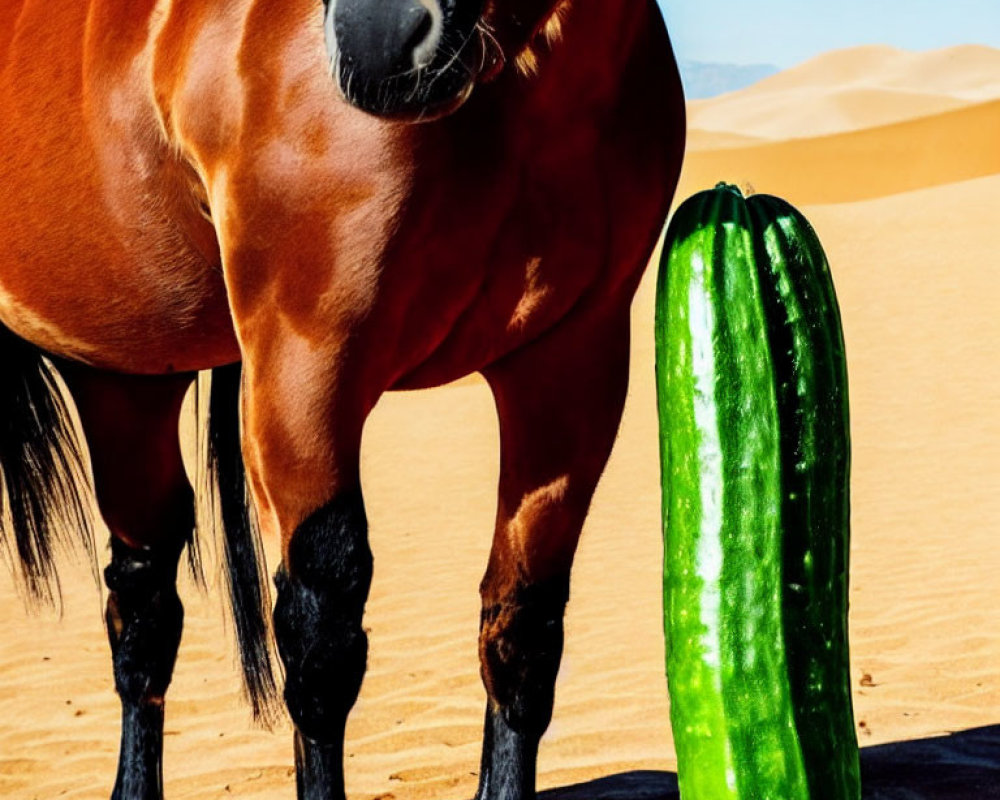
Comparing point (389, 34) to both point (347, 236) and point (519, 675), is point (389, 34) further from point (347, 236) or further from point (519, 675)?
point (519, 675)

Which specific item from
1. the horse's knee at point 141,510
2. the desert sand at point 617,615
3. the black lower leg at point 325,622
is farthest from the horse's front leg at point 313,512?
the horse's knee at point 141,510

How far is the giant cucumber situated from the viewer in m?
2.53

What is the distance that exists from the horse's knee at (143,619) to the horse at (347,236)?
33.4 inches

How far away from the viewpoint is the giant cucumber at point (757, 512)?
2525 millimetres

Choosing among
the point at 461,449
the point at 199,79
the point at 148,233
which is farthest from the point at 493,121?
the point at 461,449

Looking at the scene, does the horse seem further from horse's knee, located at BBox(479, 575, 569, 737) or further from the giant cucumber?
the giant cucumber

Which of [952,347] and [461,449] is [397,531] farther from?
[952,347]

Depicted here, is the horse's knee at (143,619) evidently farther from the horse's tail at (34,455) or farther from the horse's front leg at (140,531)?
the horse's tail at (34,455)

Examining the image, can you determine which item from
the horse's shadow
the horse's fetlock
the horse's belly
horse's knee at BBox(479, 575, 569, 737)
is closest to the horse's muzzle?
the horse's belly

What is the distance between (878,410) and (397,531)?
5922 mm

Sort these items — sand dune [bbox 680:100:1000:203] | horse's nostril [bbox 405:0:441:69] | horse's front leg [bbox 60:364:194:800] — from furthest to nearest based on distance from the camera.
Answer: sand dune [bbox 680:100:1000:203] < horse's front leg [bbox 60:364:194:800] < horse's nostril [bbox 405:0:441:69]

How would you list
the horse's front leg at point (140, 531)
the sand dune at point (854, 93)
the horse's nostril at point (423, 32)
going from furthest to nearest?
the sand dune at point (854, 93) → the horse's front leg at point (140, 531) → the horse's nostril at point (423, 32)

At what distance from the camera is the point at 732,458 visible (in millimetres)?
2535

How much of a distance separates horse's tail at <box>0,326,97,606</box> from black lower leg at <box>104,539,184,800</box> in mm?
381
